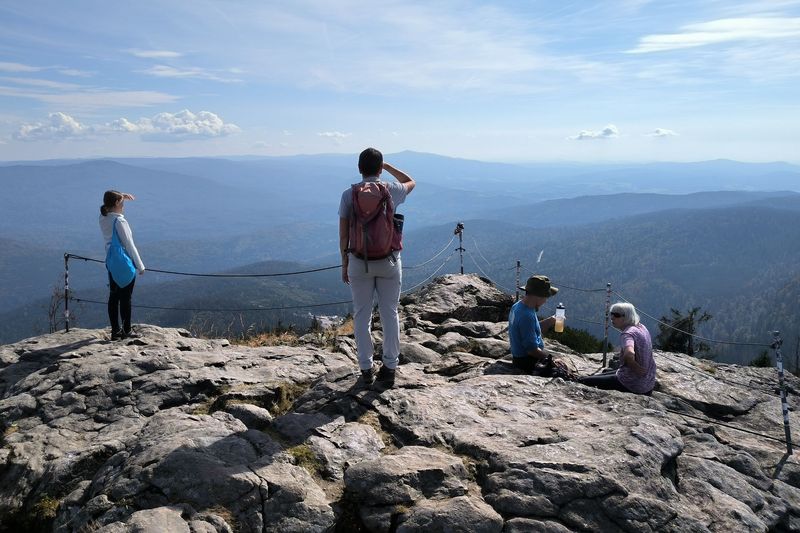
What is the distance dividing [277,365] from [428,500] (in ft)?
16.5

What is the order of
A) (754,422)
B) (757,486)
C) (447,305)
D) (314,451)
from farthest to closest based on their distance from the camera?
1. (447,305)
2. (754,422)
3. (757,486)
4. (314,451)

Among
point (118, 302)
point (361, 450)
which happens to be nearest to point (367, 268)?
point (361, 450)

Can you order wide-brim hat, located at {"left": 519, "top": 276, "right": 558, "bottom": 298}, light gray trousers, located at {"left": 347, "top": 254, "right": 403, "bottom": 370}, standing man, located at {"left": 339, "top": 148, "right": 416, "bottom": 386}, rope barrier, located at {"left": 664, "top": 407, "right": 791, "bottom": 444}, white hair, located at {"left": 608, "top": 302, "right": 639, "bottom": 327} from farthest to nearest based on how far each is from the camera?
1. wide-brim hat, located at {"left": 519, "top": 276, "right": 558, "bottom": 298}
2. white hair, located at {"left": 608, "top": 302, "right": 639, "bottom": 327}
3. rope barrier, located at {"left": 664, "top": 407, "right": 791, "bottom": 444}
4. light gray trousers, located at {"left": 347, "top": 254, "right": 403, "bottom": 370}
5. standing man, located at {"left": 339, "top": 148, "right": 416, "bottom": 386}

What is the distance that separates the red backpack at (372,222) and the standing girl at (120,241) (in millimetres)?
5374

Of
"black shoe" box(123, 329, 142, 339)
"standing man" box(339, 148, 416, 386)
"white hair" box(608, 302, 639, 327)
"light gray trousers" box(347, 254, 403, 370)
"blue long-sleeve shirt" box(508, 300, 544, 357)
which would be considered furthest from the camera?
"black shoe" box(123, 329, 142, 339)

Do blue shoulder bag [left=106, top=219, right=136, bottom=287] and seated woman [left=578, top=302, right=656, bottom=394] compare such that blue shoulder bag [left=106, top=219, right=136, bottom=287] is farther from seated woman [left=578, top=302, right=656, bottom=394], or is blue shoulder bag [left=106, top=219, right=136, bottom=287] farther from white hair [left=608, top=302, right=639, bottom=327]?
white hair [left=608, top=302, right=639, bottom=327]

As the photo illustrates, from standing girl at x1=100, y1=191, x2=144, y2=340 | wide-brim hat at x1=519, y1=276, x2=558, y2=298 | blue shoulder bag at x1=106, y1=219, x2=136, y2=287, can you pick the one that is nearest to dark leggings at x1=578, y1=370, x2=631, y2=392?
wide-brim hat at x1=519, y1=276, x2=558, y2=298

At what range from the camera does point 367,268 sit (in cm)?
697

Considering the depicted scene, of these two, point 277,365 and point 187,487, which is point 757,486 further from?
point 277,365

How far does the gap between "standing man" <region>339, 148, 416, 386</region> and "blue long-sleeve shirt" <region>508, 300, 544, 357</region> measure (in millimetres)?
2614

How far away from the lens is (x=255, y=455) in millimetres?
5891

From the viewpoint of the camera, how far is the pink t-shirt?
868 centimetres

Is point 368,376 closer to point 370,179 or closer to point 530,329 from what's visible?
point 370,179

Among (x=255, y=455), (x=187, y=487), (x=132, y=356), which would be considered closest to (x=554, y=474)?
(x=255, y=455)
